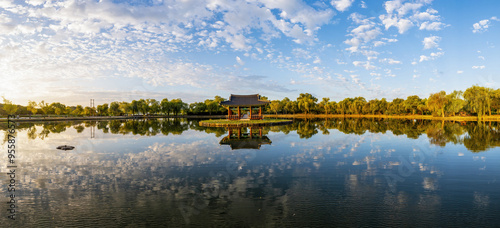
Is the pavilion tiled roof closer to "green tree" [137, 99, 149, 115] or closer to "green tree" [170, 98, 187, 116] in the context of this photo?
"green tree" [170, 98, 187, 116]

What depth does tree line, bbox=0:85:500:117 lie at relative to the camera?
191 feet

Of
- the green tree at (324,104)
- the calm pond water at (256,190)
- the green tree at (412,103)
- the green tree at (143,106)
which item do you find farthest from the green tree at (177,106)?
the calm pond water at (256,190)

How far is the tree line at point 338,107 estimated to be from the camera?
5809 centimetres

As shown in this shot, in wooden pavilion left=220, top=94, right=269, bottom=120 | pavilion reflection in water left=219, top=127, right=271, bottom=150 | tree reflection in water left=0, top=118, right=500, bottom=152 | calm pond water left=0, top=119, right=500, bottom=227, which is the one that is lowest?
calm pond water left=0, top=119, right=500, bottom=227

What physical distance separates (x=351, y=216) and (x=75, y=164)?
14.0m

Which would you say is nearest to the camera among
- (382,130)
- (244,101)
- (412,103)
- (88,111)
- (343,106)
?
(382,130)

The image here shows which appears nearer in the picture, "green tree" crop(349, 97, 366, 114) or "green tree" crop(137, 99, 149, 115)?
"green tree" crop(349, 97, 366, 114)

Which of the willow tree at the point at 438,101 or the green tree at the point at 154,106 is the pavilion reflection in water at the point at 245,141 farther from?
the green tree at the point at 154,106

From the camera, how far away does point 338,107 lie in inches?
3691

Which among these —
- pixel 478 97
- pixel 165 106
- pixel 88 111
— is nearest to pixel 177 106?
pixel 165 106

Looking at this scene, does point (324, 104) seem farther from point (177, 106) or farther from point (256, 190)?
point (256, 190)

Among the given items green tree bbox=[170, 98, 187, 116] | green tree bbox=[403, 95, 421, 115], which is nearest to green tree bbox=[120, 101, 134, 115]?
green tree bbox=[170, 98, 187, 116]

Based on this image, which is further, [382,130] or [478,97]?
[478,97]

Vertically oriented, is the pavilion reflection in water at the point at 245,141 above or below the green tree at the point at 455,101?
below
